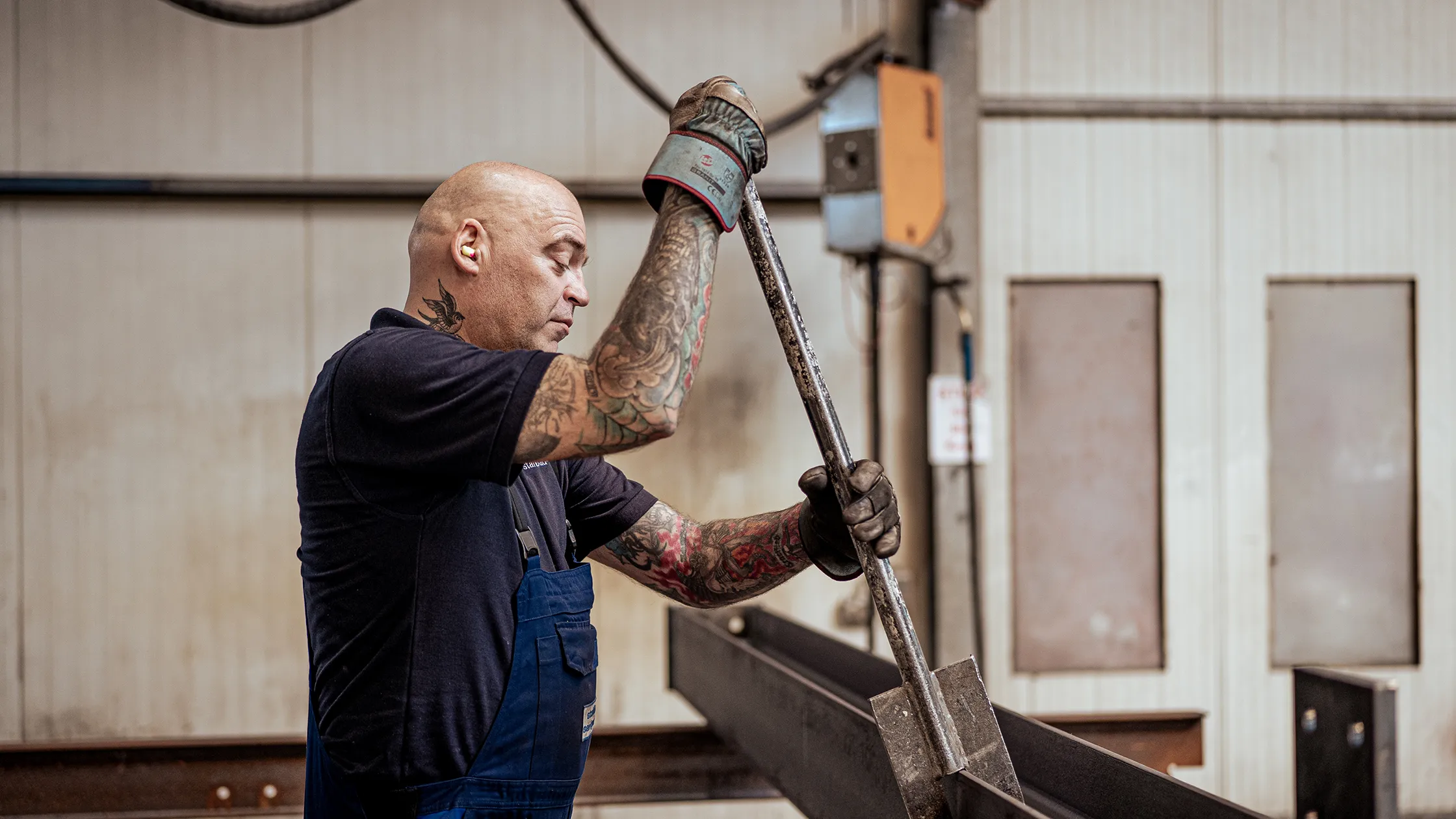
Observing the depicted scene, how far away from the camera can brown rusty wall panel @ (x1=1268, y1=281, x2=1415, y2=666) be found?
160 inches

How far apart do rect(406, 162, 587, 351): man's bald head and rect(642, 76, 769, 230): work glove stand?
0.19m

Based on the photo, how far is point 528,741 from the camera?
122cm

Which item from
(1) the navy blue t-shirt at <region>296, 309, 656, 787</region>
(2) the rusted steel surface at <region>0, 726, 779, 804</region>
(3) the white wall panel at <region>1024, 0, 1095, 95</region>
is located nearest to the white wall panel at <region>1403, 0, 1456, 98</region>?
(3) the white wall panel at <region>1024, 0, 1095, 95</region>

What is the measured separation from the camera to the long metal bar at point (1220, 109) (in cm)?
395

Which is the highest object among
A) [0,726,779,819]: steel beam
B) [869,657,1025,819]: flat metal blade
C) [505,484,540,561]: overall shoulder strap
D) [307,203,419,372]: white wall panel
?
[307,203,419,372]: white wall panel

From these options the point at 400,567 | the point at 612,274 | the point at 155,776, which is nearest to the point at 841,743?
the point at 400,567

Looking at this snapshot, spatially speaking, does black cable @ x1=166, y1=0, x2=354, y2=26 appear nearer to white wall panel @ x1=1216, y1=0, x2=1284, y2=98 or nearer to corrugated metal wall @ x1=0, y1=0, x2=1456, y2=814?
corrugated metal wall @ x1=0, y1=0, x2=1456, y2=814

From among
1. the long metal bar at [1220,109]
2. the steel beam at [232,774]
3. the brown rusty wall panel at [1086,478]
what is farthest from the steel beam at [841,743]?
the long metal bar at [1220,109]

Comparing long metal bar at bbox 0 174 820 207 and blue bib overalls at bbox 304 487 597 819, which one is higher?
long metal bar at bbox 0 174 820 207

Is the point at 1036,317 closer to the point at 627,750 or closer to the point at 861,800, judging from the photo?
the point at 627,750

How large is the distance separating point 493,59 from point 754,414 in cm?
162

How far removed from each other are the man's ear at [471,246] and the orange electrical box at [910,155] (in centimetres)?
211

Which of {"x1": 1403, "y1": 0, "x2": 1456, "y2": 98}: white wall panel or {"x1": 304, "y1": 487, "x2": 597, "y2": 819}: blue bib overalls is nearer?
{"x1": 304, "y1": 487, "x2": 597, "y2": 819}: blue bib overalls

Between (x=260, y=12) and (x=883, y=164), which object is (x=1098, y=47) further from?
(x=260, y=12)
